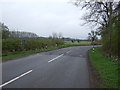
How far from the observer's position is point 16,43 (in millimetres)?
27312

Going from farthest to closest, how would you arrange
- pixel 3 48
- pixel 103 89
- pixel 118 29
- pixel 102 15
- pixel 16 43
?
pixel 102 15
pixel 16 43
pixel 3 48
pixel 118 29
pixel 103 89

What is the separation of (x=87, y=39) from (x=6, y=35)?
8201 cm

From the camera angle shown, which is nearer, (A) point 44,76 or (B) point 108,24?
(A) point 44,76

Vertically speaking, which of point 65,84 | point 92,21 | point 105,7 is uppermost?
point 105,7

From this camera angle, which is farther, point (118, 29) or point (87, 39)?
point (87, 39)

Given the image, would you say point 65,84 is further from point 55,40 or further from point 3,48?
point 55,40

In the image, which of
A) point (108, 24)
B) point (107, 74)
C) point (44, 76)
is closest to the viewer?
point (44, 76)

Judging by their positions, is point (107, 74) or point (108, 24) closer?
point (107, 74)

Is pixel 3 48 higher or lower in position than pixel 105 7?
lower

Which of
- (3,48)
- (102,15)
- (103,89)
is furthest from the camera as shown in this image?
(102,15)

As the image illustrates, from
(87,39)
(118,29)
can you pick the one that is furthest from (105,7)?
(87,39)

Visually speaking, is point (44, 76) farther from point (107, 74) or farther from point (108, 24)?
point (108, 24)

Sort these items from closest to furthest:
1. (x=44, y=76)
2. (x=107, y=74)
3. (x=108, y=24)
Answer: (x=44, y=76), (x=107, y=74), (x=108, y=24)

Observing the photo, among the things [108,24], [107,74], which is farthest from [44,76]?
[108,24]
